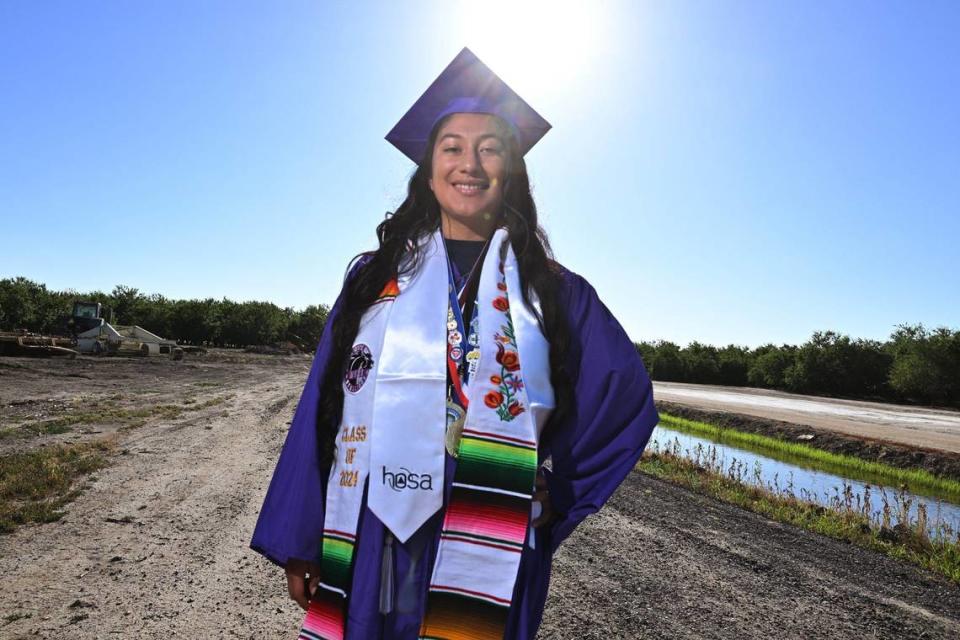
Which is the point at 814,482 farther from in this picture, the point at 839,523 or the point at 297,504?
the point at 297,504

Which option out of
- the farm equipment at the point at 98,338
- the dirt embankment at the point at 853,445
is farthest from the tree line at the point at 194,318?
the dirt embankment at the point at 853,445

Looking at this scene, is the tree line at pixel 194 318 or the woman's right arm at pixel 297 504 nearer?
the woman's right arm at pixel 297 504

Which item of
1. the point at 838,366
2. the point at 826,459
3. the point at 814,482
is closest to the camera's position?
the point at 814,482

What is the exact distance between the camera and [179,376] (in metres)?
23.2

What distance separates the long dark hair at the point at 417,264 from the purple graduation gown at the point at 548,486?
5cm

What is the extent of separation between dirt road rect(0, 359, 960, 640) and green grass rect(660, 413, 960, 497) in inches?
455

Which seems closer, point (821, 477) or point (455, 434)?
point (455, 434)

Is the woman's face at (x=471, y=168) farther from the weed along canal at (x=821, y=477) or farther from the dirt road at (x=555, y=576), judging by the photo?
the weed along canal at (x=821, y=477)

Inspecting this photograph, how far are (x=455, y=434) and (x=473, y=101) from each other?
117 centimetres

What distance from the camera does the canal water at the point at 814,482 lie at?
11328mm

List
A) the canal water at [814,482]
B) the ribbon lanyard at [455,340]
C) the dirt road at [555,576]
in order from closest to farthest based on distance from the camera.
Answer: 1. the ribbon lanyard at [455,340]
2. the dirt road at [555,576]
3. the canal water at [814,482]

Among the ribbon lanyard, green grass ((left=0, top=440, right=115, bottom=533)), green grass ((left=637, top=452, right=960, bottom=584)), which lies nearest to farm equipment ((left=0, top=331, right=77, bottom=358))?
green grass ((left=0, top=440, right=115, bottom=533))

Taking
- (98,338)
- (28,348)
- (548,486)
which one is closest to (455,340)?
(548,486)

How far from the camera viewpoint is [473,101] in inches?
80.3
